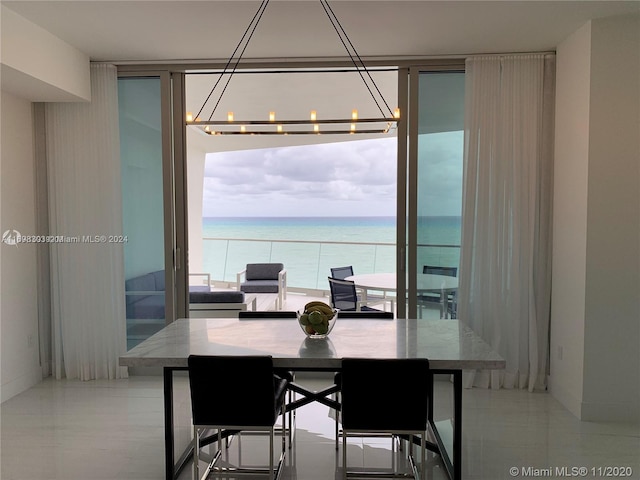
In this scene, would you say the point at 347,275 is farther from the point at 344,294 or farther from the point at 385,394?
the point at 385,394

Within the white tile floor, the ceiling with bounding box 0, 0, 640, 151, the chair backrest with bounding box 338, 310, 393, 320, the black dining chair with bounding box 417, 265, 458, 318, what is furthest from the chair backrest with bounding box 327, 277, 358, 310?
the ceiling with bounding box 0, 0, 640, 151

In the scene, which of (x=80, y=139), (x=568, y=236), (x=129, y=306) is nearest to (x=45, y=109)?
(x=80, y=139)

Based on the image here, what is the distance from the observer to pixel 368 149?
76.9ft

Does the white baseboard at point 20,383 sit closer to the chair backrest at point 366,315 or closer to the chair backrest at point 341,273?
the chair backrest at point 366,315

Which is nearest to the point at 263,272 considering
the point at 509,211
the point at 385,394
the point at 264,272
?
the point at 264,272

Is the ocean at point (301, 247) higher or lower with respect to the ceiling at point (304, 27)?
lower

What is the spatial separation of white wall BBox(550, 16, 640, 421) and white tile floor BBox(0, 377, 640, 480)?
0.35 metres

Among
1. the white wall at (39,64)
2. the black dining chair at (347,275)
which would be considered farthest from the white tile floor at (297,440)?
the white wall at (39,64)

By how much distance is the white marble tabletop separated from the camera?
8.33 ft

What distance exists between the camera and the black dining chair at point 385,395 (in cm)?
244

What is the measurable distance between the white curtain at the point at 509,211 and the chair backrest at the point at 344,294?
143 centimetres

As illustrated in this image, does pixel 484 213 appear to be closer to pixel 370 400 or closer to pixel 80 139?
pixel 370 400

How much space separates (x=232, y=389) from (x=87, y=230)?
2.87 m

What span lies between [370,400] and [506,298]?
96.8 inches
